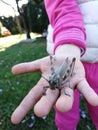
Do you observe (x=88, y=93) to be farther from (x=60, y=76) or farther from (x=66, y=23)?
(x=66, y=23)

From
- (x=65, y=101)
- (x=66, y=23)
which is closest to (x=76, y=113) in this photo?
(x=66, y=23)

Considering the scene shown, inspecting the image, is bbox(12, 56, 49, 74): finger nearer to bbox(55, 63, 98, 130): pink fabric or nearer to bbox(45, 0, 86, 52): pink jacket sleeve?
bbox(45, 0, 86, 52): pink jacket sleeve

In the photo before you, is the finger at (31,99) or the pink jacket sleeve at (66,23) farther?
the pink jacket sleeve at (66,23)

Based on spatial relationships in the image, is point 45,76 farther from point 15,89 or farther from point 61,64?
point 15,89

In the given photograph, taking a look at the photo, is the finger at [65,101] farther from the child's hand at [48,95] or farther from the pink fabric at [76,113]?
the pink fabric at [76,113]

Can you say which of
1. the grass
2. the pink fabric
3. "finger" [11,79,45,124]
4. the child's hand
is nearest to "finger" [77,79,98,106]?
the child's hand

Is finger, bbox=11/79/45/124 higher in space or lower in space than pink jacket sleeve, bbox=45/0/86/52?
→ lower

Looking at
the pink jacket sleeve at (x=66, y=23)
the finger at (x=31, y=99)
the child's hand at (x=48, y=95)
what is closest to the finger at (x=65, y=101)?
the child's hand at (x=48, y=95)

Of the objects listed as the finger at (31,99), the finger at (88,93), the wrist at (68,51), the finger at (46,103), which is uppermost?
the wrist at (68,51)

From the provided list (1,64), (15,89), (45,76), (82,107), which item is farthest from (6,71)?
(45,76)
